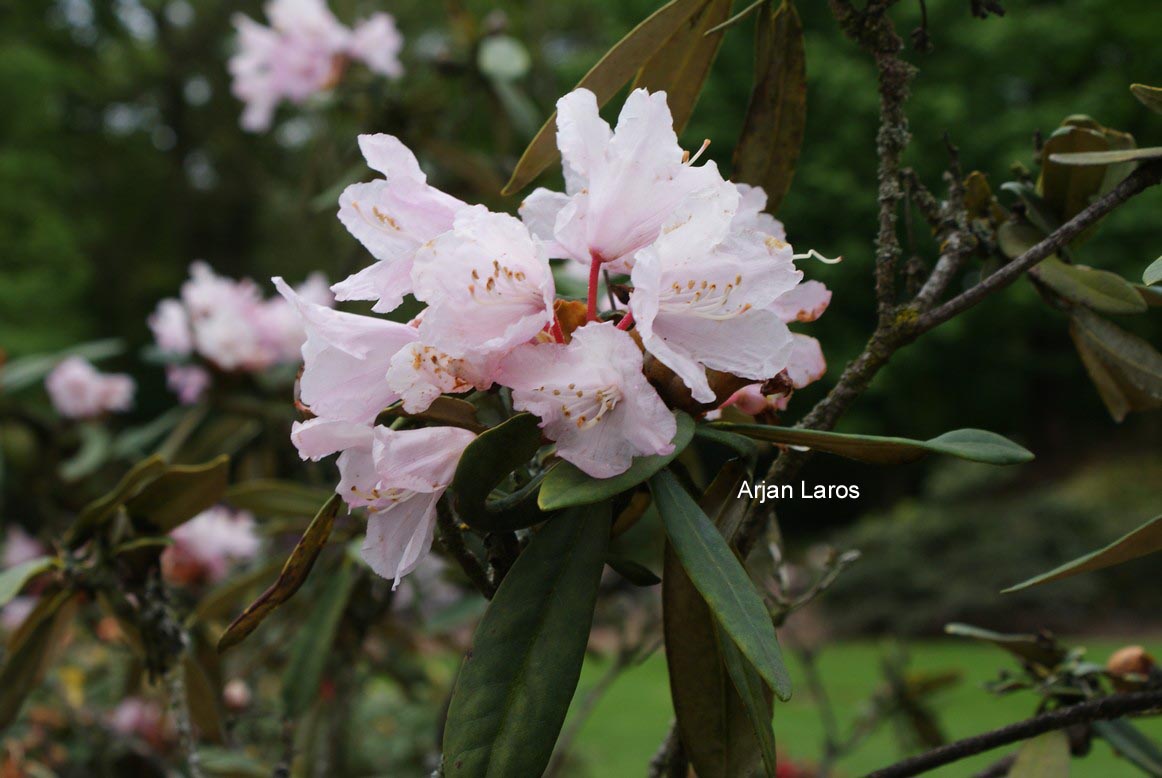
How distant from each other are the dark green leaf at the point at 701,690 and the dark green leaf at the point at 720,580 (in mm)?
85

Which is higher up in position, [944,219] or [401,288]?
[401,288]

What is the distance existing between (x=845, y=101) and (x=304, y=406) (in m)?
9.87

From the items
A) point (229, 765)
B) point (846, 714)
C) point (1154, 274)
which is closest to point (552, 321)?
point (1154, 274)

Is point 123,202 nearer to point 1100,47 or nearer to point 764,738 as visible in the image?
point 1100,47

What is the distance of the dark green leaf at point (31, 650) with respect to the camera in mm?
1043

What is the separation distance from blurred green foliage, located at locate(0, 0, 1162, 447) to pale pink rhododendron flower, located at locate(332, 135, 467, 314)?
21.1 feet

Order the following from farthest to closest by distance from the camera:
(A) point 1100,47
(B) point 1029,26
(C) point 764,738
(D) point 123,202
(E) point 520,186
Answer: (D) point 123,202
(A) point 1100,47
(B) point 1029,26
(E) point 520,186
(C) point 764,738

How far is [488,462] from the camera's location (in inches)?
21.8

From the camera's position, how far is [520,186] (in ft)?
2.40

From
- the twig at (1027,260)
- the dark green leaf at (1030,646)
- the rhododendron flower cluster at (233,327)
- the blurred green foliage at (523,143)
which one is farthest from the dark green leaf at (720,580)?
the blurred green foliage at (523,143)

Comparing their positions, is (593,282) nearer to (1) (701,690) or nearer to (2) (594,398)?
(2) (594,398)

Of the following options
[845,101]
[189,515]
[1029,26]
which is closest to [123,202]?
[845,101]

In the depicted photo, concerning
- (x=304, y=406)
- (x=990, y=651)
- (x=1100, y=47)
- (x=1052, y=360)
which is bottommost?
(x=1052, y=360)

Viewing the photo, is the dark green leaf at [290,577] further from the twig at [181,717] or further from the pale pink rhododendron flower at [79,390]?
the pale pink rhododendron flower at [79,390]
